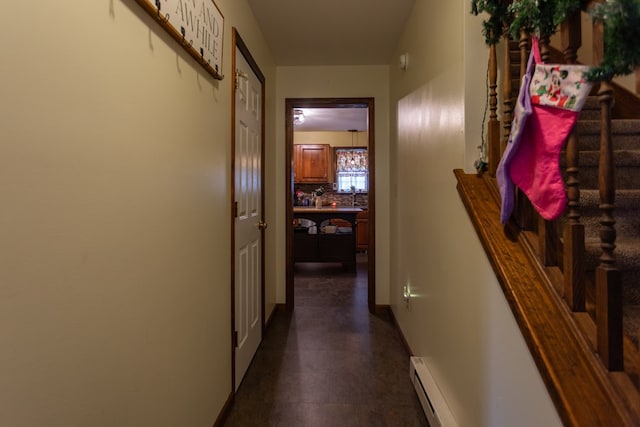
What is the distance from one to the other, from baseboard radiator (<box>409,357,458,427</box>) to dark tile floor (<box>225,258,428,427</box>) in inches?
4.2

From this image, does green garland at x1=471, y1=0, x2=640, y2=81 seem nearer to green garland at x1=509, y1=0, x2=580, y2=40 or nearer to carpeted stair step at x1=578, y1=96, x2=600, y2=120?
green garland at x1=509, y1=0, x2=580, y2=40

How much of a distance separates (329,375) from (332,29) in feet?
8.06

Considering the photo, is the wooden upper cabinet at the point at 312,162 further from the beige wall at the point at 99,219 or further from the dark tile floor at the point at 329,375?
the beige wall at the point at 99,219

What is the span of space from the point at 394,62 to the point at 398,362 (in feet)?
8.02

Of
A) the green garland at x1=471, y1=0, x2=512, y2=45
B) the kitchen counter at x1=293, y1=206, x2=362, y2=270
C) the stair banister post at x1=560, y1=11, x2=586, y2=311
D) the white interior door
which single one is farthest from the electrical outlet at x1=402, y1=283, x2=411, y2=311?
the kitchen counter at x1=293, y1=206, x2=362, y2=270

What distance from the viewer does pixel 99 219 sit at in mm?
816

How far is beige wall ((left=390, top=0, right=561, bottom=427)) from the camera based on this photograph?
3.40 feet

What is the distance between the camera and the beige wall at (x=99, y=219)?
24.2 inches

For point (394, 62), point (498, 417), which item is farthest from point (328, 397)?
point (394, 62)

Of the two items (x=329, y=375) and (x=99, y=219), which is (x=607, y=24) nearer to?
(x=99, y=219)

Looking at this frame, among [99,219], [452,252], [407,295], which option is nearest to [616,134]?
[452,252]

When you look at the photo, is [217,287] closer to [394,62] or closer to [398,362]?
[398,362]

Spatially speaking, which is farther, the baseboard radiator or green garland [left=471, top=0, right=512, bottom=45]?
the baseboard radiator

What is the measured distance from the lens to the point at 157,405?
42.6 inches
